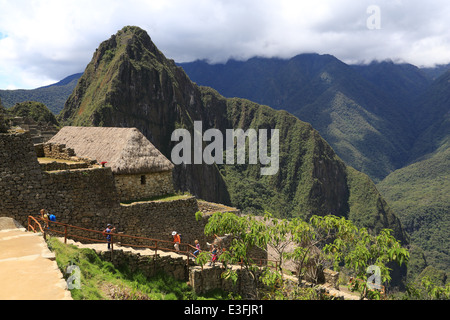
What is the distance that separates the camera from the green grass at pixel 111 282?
8383mm

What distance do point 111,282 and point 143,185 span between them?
7468mm

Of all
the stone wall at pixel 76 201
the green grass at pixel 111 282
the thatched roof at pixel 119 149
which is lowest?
the green grass at pixel 111 282

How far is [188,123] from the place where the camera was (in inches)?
5458

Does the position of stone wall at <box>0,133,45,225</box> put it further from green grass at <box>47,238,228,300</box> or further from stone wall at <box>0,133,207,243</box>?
green grass at <box>47,238,228,300</box>

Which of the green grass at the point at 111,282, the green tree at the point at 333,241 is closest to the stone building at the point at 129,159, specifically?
the green grass at the point at 111,282

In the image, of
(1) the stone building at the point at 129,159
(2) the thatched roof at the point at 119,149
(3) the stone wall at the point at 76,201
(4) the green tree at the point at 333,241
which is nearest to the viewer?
(4) the green tree at the point at 333,241

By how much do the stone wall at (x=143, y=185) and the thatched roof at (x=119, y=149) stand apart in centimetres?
26

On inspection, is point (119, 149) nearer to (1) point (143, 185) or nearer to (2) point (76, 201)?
(1) point (143, 185)

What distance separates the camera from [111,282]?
945 centimetres

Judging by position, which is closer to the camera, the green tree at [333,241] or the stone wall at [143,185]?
the green tree at [333,241]

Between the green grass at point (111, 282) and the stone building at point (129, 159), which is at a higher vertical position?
the stone building at point (129, 159)

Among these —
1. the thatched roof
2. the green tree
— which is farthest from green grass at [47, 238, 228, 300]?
the thatched roof

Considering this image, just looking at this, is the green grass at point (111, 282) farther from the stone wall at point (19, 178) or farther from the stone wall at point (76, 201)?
the stone wall at point (76, 201)
